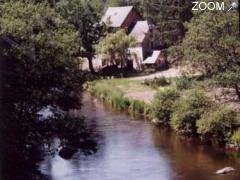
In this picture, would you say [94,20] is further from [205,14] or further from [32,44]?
[32,44]

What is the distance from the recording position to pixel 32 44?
2225 centimetres

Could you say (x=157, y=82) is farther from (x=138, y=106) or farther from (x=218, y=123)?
(x=218, y=123)

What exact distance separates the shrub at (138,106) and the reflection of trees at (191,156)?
647cm

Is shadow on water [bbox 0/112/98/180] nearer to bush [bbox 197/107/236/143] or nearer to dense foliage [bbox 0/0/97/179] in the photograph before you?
dense foliage [bbox 0/0/97/179]

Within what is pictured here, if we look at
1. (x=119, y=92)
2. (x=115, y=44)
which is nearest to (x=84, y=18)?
(x=115, y=44)

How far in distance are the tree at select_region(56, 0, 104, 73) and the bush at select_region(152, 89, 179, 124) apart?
2350 cm

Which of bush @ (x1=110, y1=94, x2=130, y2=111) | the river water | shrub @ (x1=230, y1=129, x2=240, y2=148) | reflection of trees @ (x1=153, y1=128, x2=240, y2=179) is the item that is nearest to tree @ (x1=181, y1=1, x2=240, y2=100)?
shrub @ (x1=230, y1=129, x2=240, y2=148)

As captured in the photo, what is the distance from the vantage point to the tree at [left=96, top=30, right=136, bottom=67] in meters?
61.6

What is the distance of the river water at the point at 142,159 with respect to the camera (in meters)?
26.9

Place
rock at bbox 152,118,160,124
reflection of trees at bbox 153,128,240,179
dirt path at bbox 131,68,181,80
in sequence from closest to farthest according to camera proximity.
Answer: reflection of trees at bbox 153,128,240,179 → rock at bbox 152,118,160,124 → dirt path at bbox 131,68,181,80

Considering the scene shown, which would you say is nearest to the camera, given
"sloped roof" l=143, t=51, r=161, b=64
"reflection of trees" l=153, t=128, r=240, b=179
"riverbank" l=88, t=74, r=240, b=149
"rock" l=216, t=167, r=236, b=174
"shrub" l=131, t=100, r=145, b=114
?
"rock" l=216, t=167, r=236, b=174

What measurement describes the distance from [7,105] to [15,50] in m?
2.65

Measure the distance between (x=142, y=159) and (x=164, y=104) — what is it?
7.85m

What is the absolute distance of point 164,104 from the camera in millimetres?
36938
